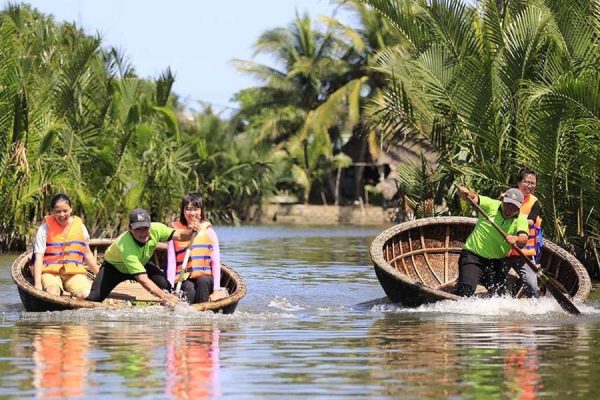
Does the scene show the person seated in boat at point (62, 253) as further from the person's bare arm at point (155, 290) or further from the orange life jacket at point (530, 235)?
the orange life jacket at point (530, 235)

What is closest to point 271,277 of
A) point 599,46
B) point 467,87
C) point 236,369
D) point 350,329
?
point 467,87

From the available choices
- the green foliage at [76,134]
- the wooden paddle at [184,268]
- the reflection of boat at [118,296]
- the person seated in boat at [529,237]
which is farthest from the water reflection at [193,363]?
the green foliage at [76,134]

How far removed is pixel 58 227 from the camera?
43.4 ft

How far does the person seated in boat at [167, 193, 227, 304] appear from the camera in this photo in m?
12.6

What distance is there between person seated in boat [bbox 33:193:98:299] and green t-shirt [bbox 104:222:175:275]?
2.63ft

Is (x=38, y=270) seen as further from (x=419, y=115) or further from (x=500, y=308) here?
(x=419, y=115)

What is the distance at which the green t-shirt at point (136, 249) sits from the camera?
12.4m

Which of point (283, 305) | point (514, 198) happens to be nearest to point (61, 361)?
point (514, 198)

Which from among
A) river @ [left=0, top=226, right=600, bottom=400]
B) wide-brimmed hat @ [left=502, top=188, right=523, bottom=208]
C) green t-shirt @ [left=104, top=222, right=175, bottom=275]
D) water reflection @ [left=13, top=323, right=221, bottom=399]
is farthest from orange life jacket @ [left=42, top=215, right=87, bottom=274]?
wide-brimmed hat @ [left=502, top=188, right=523, bottom=208]

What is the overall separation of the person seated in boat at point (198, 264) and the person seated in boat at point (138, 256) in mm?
92

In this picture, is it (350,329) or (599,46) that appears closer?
(350,329)

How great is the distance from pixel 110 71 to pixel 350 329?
50.3 feet

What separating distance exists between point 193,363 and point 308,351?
3.86 feet

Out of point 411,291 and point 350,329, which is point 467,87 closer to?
point 411,291
